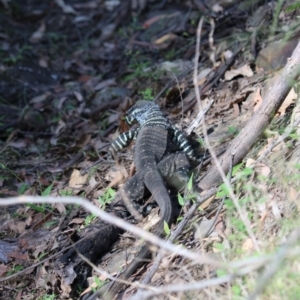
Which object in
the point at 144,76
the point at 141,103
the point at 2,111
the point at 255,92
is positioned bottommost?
the point at 2,111

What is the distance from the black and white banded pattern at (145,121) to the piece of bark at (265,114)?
Result: 114cm

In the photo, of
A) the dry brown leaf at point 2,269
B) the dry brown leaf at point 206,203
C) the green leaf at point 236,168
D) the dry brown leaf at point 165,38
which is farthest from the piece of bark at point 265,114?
the dry brown leaf at point 165,38

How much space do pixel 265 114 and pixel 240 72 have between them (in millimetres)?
2328

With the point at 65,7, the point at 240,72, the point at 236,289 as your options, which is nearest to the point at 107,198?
the point at 236,289

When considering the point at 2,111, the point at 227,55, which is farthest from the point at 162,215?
the point at 2,111

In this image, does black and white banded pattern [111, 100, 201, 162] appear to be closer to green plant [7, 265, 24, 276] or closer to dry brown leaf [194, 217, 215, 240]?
dry brown leaf [194, 217, 215, 240]

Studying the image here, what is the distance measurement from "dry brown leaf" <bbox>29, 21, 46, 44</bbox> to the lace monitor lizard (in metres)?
5.15

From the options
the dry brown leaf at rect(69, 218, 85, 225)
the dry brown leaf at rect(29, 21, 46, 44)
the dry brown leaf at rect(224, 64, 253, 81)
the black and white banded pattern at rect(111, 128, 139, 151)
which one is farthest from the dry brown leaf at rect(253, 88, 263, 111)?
the dry brown leaf at rect(29, 21, 46, 44)

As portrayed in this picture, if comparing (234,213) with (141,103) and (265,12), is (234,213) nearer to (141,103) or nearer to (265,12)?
(141,103)

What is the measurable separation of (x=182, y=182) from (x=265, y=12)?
371 centimetres

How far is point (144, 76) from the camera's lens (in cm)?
860

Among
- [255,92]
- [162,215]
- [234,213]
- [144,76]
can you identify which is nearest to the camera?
[234,213]

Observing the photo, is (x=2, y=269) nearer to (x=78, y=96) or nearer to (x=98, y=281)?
(x=98, y=281)

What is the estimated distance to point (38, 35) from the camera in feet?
37.4
